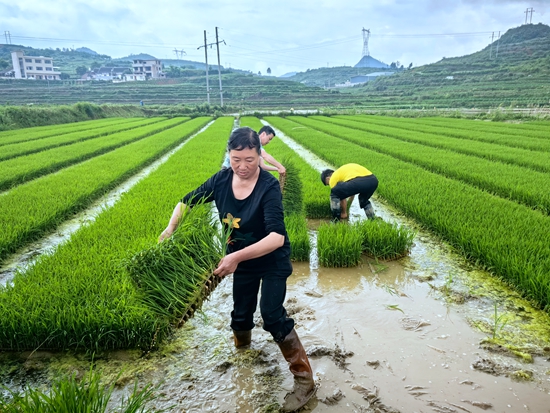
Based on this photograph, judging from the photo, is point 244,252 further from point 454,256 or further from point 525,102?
point 525,102

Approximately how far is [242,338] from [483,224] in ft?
10.1

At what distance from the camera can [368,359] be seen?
7.86 ft

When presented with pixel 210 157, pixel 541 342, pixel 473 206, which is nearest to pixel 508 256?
pixel 541 342

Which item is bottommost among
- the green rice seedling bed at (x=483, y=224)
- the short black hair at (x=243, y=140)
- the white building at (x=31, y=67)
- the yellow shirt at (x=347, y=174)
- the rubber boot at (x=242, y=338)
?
the rubber boot at (x=242, y=338)

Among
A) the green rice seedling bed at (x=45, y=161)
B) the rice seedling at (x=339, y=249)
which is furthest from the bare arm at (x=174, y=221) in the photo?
the green rice seedling bed at (x=45, y=161)

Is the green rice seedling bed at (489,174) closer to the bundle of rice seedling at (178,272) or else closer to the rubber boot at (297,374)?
the rubber boot at (297,374)

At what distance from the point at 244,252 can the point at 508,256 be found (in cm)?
266

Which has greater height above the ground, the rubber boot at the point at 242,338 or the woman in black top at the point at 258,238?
the woman in black top at the point at 258,238

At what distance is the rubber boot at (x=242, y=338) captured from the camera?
2402mm

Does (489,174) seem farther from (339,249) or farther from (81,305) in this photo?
(81,305)

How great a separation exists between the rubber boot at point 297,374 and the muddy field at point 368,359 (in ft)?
0.22

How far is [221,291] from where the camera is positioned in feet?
11.2

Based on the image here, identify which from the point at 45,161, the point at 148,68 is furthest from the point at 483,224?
the point at 148,68

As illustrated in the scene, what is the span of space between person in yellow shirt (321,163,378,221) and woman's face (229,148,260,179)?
2832mm
